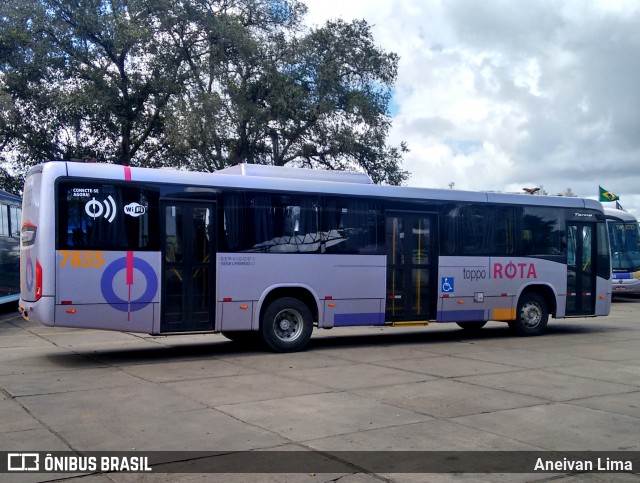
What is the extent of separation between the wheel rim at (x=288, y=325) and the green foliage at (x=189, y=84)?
42.5 ft

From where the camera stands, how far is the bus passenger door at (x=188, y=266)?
38.9ft

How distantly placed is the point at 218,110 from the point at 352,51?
6328 mm

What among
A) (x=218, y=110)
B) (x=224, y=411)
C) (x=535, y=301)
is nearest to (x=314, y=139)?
(x=218, y=110)

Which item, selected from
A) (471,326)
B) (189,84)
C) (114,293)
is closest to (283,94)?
(189,84)

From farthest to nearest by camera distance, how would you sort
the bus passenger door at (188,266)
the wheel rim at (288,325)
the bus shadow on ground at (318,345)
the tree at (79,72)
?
the tree at (79,72), the wheel rim at (288,325), the bus shadow on ground at (318,345), the bus passenger door at (188,266)

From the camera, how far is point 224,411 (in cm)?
821

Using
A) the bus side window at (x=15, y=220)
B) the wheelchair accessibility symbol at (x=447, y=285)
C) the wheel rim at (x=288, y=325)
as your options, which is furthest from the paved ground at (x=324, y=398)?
the bus side window at (x=15, y=220)

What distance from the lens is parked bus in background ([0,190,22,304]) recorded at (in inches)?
837

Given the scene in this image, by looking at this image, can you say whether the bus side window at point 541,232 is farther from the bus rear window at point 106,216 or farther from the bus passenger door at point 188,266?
the bus rear window at point 106,216

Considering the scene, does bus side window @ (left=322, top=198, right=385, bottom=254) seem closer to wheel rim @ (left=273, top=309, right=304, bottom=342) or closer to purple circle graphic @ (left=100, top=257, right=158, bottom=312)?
wheel rim @ (left=273, top=309, right=304, bottom=342)

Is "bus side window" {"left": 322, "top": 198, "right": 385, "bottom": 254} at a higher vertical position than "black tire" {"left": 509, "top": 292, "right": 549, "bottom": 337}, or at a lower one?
higher

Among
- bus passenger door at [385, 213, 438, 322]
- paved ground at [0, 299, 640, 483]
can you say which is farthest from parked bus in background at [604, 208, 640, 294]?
bus passenger door at [385, 213, 438, 322]

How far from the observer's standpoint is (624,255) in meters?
28.3

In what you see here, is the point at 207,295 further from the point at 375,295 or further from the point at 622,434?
the point at 622,434
